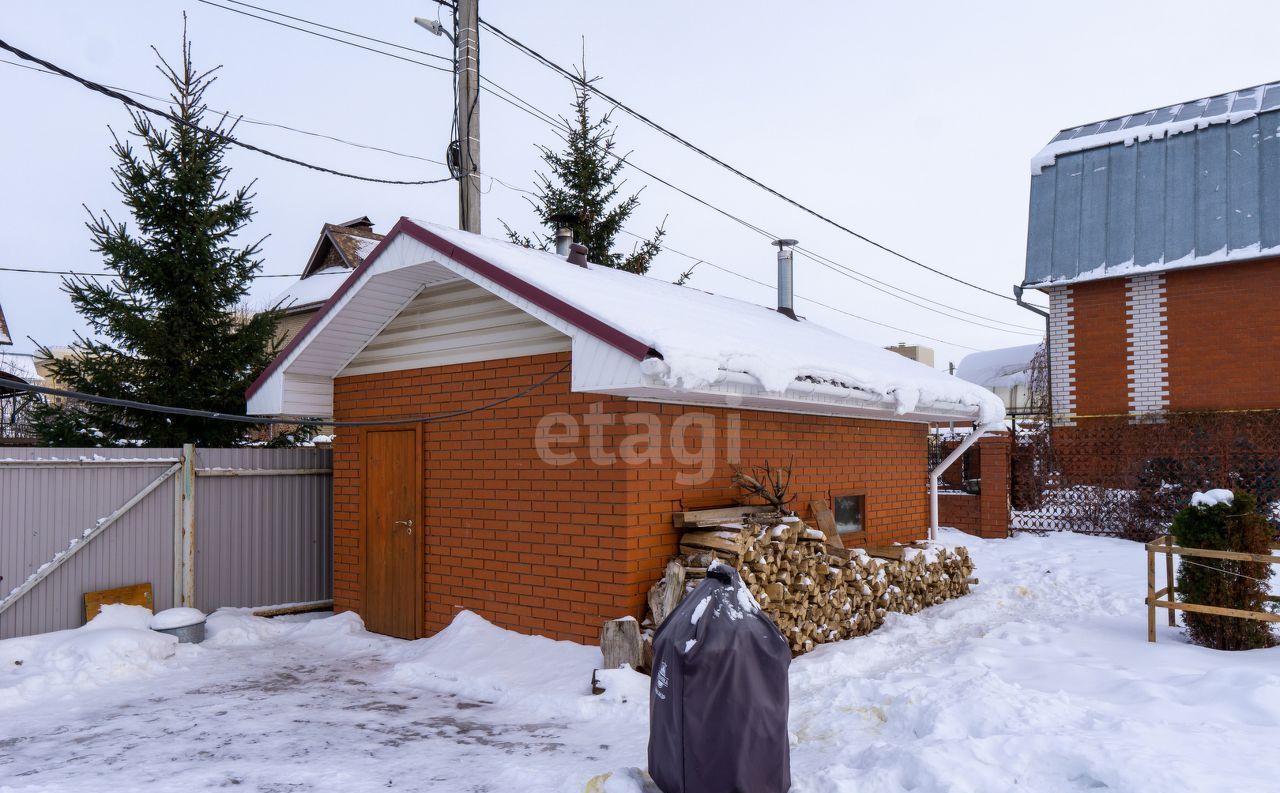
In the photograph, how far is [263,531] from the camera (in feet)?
29.9

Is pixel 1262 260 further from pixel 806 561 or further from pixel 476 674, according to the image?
pixel 476 674

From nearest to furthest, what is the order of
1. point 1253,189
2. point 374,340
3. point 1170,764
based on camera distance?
point 1170,764
point 374,340
point 1253,189

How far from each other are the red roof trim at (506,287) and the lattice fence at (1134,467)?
430 inches

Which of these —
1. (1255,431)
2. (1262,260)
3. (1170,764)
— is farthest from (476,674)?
(1262,260)

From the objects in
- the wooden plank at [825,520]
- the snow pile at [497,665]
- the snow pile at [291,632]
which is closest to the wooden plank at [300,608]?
the snow pile at [291,632]

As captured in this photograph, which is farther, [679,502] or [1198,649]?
[679,502]

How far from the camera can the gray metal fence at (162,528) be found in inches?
290

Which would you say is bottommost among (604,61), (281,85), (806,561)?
(806,561)

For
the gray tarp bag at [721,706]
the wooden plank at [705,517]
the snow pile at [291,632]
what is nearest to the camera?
the gray tarp bag at [721,706]

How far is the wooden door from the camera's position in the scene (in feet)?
26.7

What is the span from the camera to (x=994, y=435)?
14250mm

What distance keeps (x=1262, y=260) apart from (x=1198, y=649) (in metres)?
11.0

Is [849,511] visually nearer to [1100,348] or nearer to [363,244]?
[1100,348]

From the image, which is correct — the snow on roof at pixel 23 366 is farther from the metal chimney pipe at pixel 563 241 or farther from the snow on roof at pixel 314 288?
the metal chimney pipe at pixel 563 241
